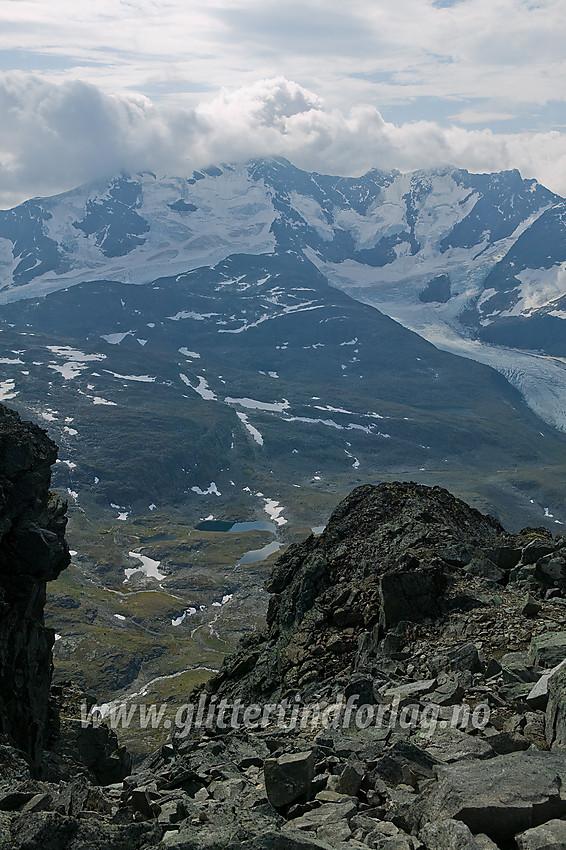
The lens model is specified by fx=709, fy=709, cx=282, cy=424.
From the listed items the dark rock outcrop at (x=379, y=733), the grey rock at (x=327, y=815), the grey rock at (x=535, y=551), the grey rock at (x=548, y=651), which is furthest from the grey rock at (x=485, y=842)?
the grey rock at (x=535, y=551)

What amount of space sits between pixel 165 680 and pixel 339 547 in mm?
108476

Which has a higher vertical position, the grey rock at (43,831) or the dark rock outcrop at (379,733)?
the grey rock at (43,831)

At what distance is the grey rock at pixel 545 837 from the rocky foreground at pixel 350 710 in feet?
0.10

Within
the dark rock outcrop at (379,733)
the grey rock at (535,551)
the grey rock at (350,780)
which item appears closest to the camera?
the dark rock outcrop at (379,733)

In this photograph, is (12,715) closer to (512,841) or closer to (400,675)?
(400,675)

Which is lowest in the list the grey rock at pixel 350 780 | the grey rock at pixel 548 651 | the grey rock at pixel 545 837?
the grey rock at pixel 548 651

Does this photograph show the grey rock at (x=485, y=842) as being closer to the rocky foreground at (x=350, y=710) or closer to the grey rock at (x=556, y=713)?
the rocky foreground at (x=350, y=710)

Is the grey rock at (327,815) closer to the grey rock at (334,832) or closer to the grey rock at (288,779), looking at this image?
the grey rock at (334,832)

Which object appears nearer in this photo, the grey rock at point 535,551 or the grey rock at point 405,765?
the grey rock at point 405,765

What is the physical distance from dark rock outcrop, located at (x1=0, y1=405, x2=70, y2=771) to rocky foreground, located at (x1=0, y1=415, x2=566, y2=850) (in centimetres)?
13

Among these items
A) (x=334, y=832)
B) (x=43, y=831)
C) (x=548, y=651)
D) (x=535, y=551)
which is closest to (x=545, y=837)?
(x=334, y=832)

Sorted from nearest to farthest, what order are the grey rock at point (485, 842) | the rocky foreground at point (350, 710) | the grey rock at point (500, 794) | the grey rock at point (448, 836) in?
the grey rock at point (485, 842) → the grey rock at point (448, 836) → the grey rock at point (500, 794) → the rocky foreground at point (350, 710)

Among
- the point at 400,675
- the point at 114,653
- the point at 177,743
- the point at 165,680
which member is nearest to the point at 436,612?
the point at 400,675

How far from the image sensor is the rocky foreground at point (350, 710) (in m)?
13.0
